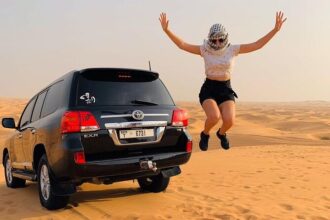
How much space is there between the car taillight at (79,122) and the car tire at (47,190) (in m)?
1.00

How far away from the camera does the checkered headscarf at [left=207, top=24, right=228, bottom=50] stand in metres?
5.92

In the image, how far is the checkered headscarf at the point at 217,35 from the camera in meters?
5.92

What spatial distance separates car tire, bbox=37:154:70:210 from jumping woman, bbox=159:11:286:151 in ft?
7.53

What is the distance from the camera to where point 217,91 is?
20.4 ft

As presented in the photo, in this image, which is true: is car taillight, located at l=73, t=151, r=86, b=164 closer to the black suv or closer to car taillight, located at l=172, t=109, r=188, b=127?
the black suv

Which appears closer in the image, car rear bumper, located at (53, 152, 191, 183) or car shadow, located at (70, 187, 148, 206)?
car rear bumper, located at (53, 152, 191, 183)

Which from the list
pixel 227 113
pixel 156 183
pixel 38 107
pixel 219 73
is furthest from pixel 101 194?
pixel 219 73

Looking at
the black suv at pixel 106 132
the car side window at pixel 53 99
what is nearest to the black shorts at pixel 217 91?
the black suv at pixel 106 132

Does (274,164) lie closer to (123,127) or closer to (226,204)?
(226,204)

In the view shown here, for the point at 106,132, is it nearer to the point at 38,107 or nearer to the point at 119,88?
the point at 119,88

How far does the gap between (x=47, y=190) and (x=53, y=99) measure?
1.44 meters

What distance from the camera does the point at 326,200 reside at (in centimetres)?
705

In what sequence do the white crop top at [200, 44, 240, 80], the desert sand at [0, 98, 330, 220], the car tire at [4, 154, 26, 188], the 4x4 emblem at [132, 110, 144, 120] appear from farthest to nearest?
the car tire at [4, 154, 26, 188] < the white crop top at [200, 44, 240, 80] < the desert sand at [0, 98, 330, 220] < the 4x4 emblem at [132, 110, 144, 120]

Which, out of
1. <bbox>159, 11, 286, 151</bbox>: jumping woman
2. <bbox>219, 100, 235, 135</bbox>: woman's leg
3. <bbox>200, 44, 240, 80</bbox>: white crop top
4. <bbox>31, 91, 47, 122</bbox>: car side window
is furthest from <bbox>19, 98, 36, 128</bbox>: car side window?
<bbox>219, 100, 235, 135</bbox>: woman's leg
